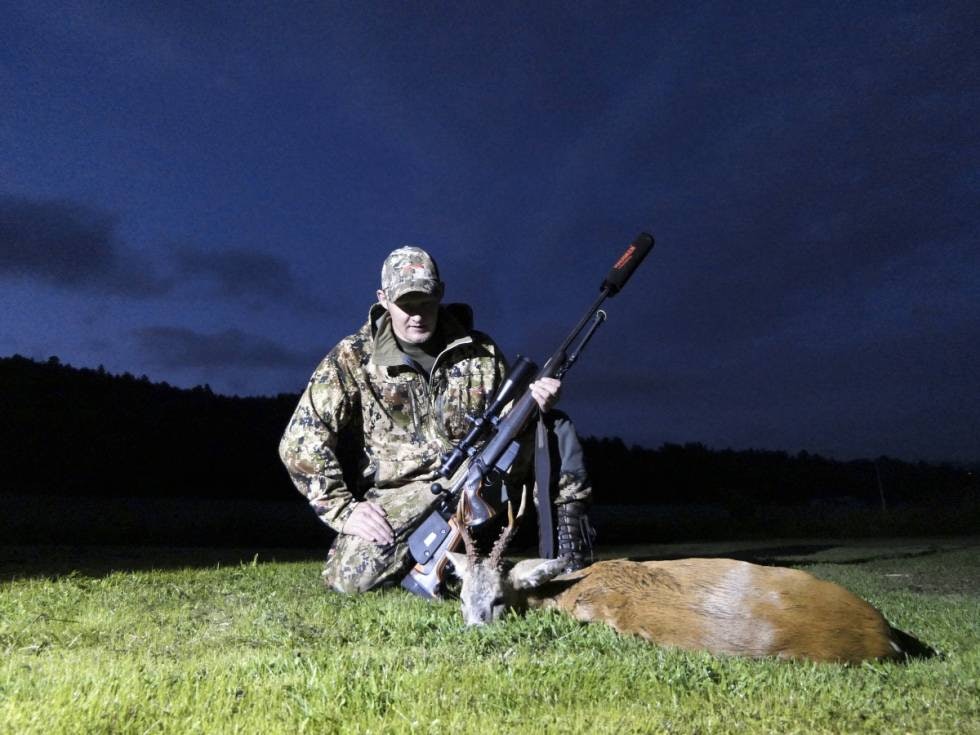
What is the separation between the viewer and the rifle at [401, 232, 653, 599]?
19.2ft

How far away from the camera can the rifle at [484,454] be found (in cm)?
585

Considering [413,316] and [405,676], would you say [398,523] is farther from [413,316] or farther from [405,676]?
[405,676]

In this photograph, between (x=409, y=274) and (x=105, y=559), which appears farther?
(x=105, y=559)

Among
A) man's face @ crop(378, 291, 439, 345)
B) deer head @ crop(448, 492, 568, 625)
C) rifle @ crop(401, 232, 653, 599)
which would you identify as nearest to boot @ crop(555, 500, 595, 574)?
rifle @ crop(401, 232, 653, 599)

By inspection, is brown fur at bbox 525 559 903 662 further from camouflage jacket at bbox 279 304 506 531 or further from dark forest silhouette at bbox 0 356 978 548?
dark forest silhouette at bbox 0 356 978 548

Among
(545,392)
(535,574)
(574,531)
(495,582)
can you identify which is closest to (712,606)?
(535,574)

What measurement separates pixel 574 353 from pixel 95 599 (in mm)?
3645

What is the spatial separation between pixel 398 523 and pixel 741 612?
311 centimetres

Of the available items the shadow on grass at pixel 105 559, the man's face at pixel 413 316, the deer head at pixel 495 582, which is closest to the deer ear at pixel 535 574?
the deer head at pixel 495 582

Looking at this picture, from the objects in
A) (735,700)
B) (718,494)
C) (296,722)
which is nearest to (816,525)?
(718,494)

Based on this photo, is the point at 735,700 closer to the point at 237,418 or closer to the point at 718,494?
the point at 237,418

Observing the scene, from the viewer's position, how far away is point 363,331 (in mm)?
7203

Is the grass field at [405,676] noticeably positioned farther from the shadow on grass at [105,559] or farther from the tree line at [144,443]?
the tree line at [144,443]

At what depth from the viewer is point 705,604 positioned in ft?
13.9
